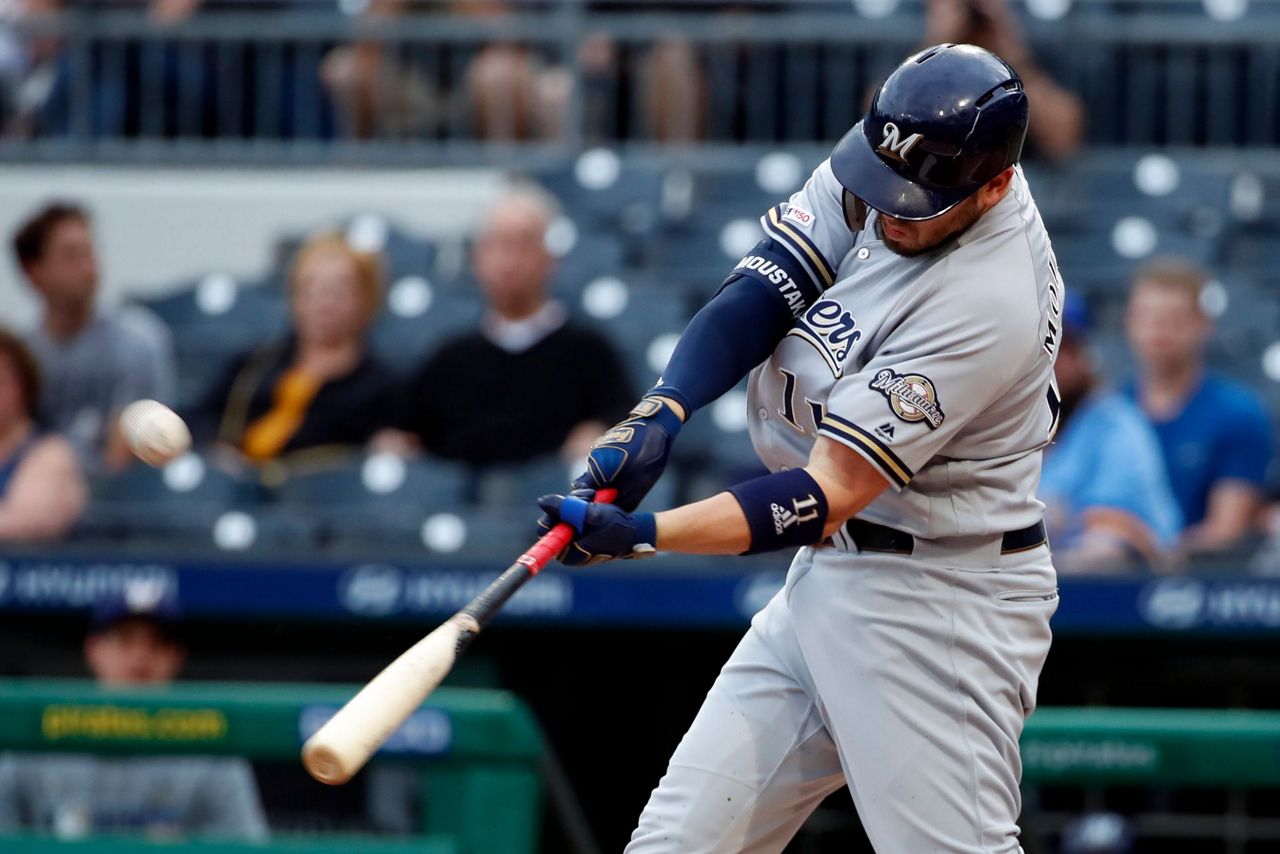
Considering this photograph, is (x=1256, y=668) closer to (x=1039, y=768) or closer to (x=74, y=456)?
(x=1039, y=768)

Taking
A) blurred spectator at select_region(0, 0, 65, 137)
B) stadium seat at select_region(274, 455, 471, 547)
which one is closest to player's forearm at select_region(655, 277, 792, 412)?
stadium seat at select_region(274, 455, 471, 547)

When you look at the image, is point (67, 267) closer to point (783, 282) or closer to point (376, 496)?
point (376, 496)

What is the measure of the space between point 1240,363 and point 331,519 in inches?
109

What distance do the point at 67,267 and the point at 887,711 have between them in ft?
13.2

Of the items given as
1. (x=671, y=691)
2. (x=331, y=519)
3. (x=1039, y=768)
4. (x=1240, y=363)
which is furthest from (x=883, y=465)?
(x=1240, y=363)

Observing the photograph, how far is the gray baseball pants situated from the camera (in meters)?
3.03

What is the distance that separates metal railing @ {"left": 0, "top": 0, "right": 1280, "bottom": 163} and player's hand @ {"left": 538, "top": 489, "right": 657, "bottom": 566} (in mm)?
4624

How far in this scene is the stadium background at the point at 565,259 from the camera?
16.9ft

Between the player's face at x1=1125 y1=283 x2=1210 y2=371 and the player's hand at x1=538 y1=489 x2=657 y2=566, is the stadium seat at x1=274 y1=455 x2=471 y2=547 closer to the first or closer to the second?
the player's face at x1=1125 y1=283 x2=1210 y2=371

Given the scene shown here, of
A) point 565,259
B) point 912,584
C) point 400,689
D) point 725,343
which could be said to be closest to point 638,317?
point 565,259

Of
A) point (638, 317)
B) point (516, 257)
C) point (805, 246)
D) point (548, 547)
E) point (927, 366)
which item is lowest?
point (638, 317)

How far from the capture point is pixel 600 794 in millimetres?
5344

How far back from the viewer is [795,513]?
2871 millimetres

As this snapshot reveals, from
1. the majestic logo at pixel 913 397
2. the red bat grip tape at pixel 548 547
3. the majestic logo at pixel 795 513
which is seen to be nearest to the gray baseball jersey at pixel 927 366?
the majestic logo at pixel 913 397
